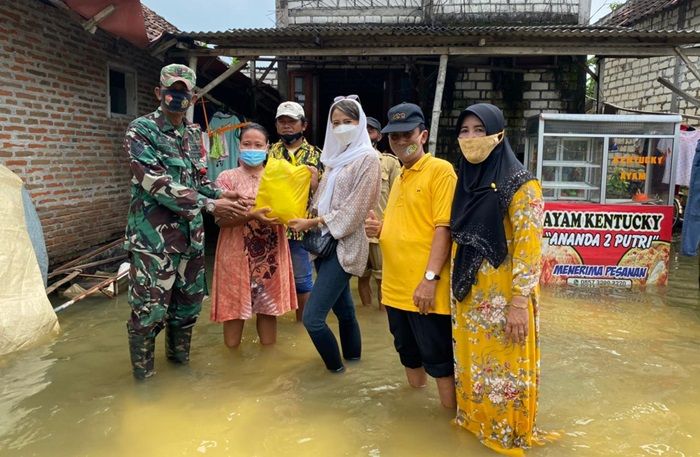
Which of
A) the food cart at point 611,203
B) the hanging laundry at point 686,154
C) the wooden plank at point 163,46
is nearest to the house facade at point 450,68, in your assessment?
the hanging laundry at point 686,154

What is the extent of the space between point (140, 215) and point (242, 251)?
0.80m

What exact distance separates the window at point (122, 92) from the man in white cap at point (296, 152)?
4423 millimetres

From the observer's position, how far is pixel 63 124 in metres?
6.11

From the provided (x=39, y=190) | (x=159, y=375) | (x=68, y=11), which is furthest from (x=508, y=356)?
(x=68, y=11)

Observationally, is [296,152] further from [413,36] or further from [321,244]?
[413,36]

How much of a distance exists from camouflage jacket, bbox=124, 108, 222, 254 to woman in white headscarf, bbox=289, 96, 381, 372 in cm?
67

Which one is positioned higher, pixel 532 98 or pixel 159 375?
pixel 532 98

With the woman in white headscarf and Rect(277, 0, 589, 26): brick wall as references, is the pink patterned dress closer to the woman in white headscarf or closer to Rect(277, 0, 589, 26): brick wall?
the woman in white headscarf

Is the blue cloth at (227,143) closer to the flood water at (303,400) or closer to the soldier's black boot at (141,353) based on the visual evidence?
the flood water at (303,400)

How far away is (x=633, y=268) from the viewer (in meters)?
5.99

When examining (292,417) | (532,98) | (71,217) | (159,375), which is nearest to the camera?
(292,417)

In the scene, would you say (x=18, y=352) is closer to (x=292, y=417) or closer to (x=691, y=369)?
(x=292, y=417)

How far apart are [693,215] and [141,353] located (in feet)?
18.6

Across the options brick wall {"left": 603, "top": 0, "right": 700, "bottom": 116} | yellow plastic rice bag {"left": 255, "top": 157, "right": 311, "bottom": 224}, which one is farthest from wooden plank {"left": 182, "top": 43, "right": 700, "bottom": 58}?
brick wall {"left": 603, "top": 0, "right": 700, "bottom": 116}
